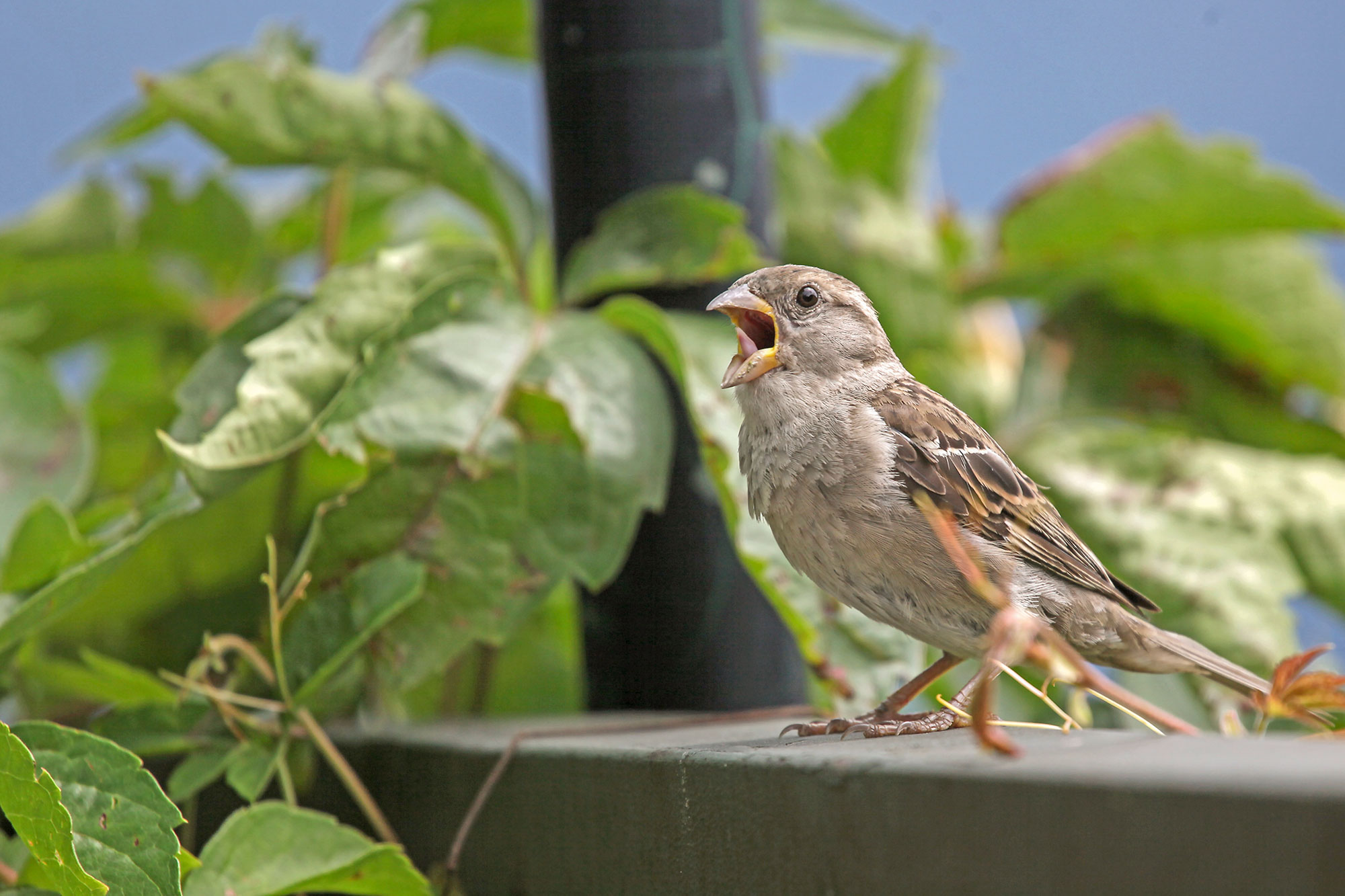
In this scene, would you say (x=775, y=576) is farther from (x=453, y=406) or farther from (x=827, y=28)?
(x=827, y=28)

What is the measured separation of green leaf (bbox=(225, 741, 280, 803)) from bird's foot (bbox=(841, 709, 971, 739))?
1.88ft

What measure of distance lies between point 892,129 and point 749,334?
121 cm

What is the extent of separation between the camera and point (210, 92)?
4.71ft

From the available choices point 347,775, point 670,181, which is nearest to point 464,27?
point 670,181

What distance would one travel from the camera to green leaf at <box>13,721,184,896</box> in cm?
89

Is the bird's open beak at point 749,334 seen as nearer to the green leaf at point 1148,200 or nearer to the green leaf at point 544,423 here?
the green leaf at point 544,423

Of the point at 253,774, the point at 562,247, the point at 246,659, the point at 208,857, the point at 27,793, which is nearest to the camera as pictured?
the point at 27,793

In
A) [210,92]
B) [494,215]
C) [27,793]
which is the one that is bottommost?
[27,793]

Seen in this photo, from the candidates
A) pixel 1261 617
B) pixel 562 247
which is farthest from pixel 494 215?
pixel 1261 617

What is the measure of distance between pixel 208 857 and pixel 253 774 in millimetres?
166

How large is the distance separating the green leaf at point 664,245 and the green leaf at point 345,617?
45 cm

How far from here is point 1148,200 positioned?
6.22ft

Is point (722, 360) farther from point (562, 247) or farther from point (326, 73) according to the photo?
point (326, 73)

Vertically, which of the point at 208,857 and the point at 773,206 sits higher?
the point at 773,206
